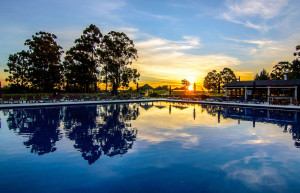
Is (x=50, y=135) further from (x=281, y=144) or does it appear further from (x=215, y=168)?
(x=281, y=144)

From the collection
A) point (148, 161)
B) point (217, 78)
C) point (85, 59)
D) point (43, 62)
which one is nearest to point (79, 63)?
point (85, 59)

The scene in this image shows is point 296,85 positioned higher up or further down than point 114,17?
further down

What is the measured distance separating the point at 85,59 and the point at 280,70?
162 ft

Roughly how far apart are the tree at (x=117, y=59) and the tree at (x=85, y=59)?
70.4 inches

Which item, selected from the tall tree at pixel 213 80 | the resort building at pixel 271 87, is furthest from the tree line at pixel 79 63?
the tall tree at pixel 213 80

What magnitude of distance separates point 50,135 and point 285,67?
184ft

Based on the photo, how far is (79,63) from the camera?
35125 millimetres

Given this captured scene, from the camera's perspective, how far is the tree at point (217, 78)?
5425 centimetres

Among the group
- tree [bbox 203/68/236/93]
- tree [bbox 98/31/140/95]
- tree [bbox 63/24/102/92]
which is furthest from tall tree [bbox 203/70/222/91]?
tree [bbox 63/24/102/92]

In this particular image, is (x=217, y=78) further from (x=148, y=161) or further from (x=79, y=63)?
(x=148, y=161)

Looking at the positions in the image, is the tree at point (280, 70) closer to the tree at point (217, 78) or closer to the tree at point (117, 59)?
the tree at point (217, 78)

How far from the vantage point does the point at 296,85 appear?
23031 millimetres

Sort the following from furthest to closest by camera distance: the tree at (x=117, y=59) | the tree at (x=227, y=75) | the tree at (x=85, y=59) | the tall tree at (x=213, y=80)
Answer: the tall tree at (x=213, y=80), the tree at (x=227, y=75), the tree at (x=117, y=59), the tree at (x=85, y=59)

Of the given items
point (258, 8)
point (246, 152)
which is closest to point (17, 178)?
point (246, 152)
